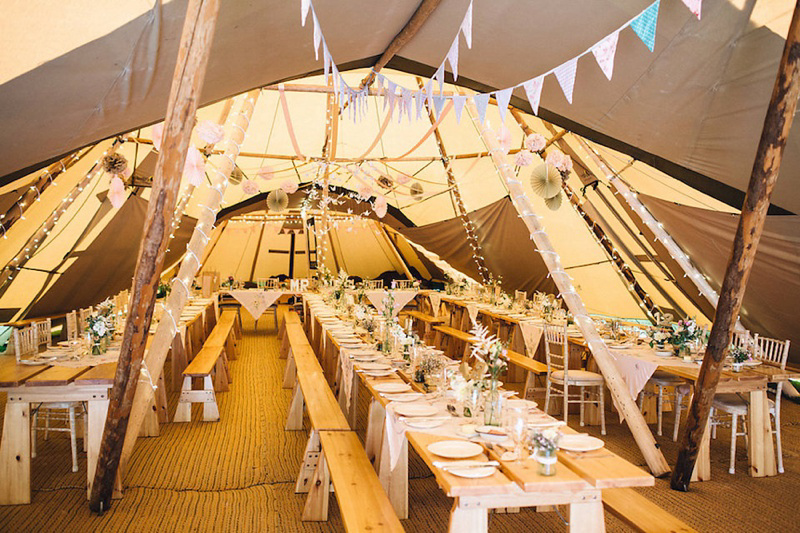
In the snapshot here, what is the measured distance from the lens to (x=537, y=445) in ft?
7.73

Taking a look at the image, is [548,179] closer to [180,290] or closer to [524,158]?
[524,158]

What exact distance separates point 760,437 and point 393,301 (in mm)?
2998

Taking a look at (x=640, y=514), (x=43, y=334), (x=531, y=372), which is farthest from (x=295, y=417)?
(x=640, y=514)

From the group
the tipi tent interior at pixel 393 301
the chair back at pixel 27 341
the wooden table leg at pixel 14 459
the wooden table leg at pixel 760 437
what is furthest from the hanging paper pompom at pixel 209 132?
the wooden table leg at pixel 760 437

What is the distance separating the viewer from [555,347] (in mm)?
5770

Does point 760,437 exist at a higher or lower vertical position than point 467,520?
lower

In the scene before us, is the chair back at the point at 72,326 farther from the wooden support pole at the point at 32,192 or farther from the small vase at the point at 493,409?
the small vase at the point at 493,409

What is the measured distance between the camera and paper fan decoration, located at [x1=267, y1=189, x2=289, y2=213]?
456 inches

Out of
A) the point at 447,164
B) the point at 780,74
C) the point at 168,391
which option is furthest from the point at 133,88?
the point at 447,164

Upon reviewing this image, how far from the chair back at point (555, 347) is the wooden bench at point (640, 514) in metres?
2.61

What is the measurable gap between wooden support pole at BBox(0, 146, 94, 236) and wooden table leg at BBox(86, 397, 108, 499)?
2.04 metres

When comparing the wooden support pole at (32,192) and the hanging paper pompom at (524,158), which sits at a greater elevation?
the hanging paper pompom at (524,158)

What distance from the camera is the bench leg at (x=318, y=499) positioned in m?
3.47

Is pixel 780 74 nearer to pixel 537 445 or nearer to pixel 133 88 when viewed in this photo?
pixel 537 445
